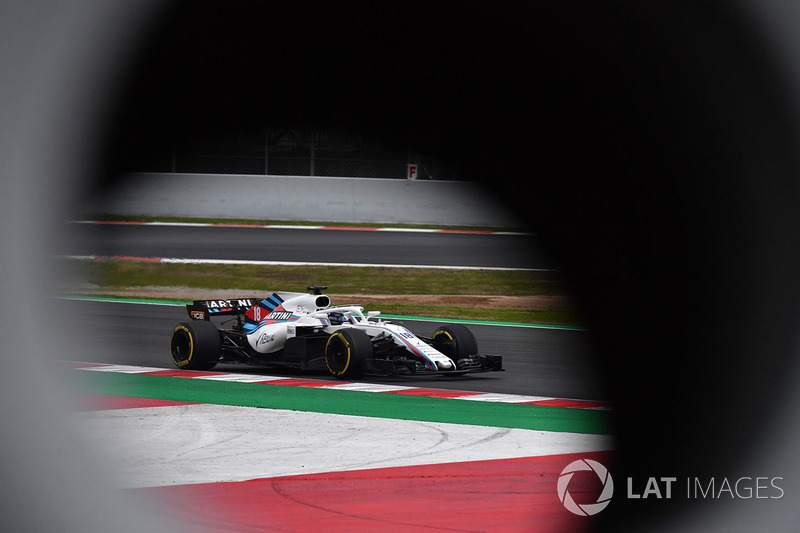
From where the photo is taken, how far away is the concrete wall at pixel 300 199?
3128cm

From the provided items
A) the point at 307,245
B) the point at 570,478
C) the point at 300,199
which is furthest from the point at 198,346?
the point at 300,199

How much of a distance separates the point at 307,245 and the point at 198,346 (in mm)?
14833

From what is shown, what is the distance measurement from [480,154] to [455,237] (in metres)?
26.3

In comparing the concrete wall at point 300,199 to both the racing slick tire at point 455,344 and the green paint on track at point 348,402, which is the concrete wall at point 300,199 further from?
the green paint on track at point 348,402

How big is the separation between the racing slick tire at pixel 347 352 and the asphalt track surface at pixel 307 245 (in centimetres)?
1230

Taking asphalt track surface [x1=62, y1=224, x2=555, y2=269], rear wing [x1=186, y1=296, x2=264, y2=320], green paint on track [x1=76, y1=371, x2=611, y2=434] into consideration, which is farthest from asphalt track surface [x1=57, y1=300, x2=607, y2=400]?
asphalt track surface [x1=62, y1=224, x2=555, y2=269]

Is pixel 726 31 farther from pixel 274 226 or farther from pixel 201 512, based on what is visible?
pixel 274 226

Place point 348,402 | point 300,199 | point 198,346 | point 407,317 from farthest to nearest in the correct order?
point 300,199 → point 407,317 → point 198,346 → point 348,402

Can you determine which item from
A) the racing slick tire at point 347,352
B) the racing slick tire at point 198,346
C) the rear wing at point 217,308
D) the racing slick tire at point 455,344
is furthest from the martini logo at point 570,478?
the rear wing at point 217,308

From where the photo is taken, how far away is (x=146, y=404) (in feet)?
32.0

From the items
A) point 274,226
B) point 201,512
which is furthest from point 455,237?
point 201,512

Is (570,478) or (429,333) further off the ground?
(429,333)

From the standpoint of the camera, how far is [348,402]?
1020cm

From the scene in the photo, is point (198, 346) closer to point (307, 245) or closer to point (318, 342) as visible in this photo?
point (318, 342)
